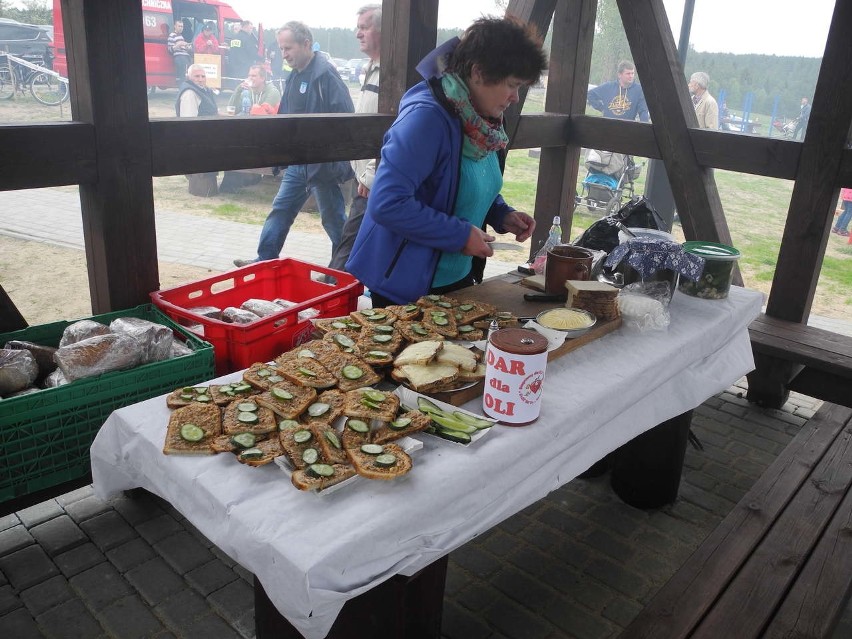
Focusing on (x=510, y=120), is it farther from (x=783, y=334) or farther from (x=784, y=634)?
(x=784, y=634)

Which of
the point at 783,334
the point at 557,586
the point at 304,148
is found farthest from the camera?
the point at 783,334

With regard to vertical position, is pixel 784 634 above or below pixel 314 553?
below

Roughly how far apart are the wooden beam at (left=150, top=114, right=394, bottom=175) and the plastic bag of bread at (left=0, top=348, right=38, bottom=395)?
0.94 meters

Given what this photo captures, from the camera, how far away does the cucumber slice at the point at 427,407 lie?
1.84 meters

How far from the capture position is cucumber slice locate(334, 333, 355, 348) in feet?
7.11

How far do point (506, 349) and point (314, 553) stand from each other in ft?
2.12

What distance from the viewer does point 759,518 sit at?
2.38 meters

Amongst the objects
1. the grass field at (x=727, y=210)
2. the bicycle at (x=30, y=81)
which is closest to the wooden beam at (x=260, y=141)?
the grass field at (x=727, y=210)

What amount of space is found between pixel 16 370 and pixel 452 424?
1705 millimetres

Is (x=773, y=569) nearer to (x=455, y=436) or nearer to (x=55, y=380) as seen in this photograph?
(x=455, y=436)

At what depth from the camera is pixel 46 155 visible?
2705mm

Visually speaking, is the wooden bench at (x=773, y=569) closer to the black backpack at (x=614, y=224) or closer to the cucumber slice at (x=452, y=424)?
the cucumber slice at (x=452, y=424)

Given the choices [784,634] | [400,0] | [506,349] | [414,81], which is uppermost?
[400,0]

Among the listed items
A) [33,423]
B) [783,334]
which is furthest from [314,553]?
[783,334]
